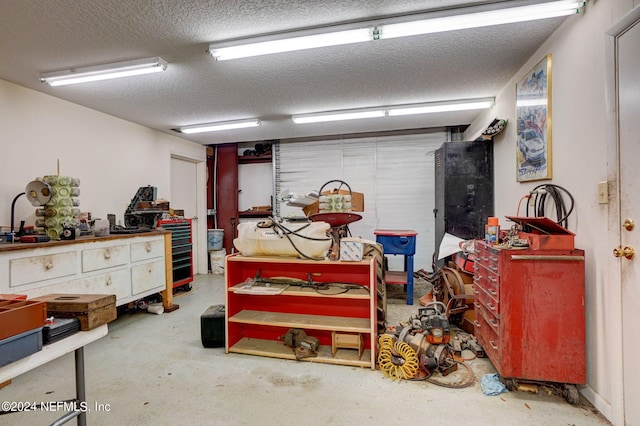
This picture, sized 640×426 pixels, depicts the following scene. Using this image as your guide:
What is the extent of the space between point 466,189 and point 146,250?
14.1 ft

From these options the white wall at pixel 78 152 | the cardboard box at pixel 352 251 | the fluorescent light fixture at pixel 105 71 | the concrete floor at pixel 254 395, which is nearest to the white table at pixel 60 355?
the concrete floor at pixel 254 395

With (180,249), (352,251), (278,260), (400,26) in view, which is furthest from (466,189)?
(180,249)

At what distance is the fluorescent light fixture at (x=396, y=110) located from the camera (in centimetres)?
404

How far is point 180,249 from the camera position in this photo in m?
4.86

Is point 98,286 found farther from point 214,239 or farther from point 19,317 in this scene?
point 214,239

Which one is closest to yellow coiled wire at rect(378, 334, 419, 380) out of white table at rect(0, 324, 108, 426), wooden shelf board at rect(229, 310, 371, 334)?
wooden shelf board at rect(229, 310, 371, 334)

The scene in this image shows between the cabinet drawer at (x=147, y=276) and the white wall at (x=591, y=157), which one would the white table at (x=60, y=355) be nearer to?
the cabinet drawer at (x=147, y=276)

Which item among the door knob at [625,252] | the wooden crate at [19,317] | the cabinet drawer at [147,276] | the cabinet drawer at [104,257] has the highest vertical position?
the door knob at [625,252]

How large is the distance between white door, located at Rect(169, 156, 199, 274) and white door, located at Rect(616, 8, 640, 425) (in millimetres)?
6060

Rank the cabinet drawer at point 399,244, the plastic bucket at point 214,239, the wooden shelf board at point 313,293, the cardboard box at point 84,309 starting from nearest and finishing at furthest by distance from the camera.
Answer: the cardboard box at point 84,309
the wooden shelf board at point 313,293
the cabinet drawer at point 399,244
the plastic bucket at point 214,239

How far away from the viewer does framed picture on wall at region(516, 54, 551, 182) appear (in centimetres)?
255

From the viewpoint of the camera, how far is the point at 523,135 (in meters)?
3.00

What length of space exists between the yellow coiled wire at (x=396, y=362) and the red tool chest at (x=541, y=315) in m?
0.62

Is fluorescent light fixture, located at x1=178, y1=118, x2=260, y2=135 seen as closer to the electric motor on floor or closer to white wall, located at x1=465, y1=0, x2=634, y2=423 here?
the electric motor on floor
